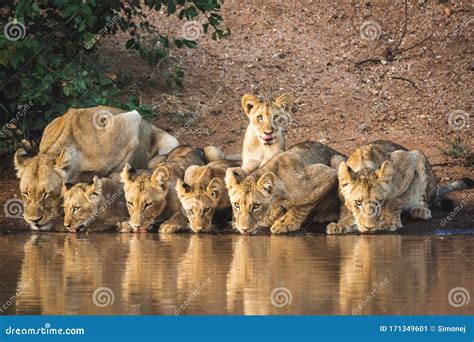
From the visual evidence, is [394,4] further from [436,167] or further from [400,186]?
[400,186]

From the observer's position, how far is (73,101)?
18.8 m

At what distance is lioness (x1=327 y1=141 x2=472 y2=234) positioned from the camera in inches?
615

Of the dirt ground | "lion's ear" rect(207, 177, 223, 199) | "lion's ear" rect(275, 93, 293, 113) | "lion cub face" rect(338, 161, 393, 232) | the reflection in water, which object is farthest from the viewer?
the dirt ground

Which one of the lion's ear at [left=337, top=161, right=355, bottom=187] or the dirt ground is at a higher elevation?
the dirt ground

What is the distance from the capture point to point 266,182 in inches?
621

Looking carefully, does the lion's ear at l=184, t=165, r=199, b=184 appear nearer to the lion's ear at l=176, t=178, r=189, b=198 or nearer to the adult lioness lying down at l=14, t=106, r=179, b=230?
the lion's ear at l=176, t=178, r=189, b=198

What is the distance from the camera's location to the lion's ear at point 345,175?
1577 centimetres

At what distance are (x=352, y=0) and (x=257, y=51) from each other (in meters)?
2.26

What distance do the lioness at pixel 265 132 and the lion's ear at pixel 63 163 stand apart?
2.04 meters

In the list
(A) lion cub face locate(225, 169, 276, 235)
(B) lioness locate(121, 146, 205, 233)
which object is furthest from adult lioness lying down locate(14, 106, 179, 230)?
(A) lion cub face locate(225, 169, 276, 235)

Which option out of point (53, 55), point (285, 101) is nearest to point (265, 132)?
point (285, 101)

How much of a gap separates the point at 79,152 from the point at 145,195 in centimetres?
145

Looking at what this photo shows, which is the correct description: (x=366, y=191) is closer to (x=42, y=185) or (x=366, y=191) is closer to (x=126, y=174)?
(x=126, y=174)

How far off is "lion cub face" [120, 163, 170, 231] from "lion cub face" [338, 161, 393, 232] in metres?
2.07
